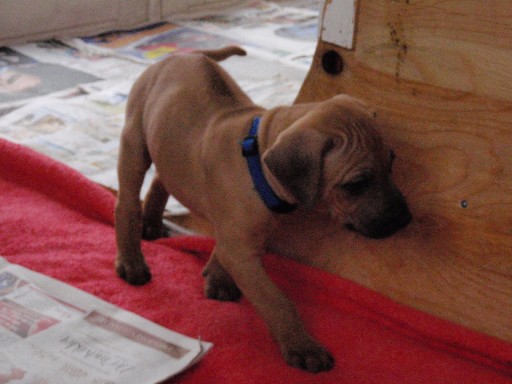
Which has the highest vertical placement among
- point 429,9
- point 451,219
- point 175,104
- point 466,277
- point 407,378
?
point 429,9

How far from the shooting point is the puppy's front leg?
1422 millimetres

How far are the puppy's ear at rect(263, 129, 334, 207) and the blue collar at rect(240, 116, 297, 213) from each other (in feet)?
0.35

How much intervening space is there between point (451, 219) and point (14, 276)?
0.96 meters

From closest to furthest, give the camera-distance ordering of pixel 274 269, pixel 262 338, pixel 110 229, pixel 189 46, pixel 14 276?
pixel 262 338, pixel 14 276, pixel 274 269, pixel 110 229, pixel 189 46

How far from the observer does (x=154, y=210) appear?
6.35 ft

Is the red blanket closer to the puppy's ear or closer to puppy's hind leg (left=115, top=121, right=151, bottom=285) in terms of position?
puppy's hind leg (left=115, top=121, right=151, bottom=285)

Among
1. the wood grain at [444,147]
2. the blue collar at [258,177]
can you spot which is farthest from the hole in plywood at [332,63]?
the blue collar at [258,177]

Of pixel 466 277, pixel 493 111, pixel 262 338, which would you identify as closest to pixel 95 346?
pixel 262 338

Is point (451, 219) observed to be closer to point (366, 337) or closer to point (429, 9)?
point (366, 337)

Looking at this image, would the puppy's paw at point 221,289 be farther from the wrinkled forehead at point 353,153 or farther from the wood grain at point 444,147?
the wrinkled forehead at point 353,153

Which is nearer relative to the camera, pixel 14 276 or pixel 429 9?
pixel 429 9

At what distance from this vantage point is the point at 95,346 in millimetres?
1414

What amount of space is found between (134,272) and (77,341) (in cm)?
29

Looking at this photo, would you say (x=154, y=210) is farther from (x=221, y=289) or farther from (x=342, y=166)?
(x=342, y=166)
